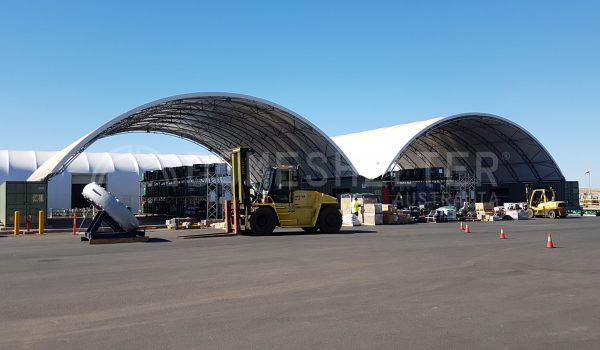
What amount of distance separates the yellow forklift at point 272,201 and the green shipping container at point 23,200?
13.6 metres

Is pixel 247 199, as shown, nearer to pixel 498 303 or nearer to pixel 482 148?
pixel 498 303

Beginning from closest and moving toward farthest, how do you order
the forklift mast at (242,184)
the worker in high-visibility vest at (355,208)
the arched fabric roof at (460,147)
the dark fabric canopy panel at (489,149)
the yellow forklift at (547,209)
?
the forklift mast at (242,184)
the worker in high-visibility vest at (355,208)
the yellow forklift at (547,209)
the arched fabric roof at (460,147)
the dark fabric canopy panel at (489,149)

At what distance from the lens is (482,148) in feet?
153

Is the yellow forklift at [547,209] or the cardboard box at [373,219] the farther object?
the yellow forklift at [547,209]

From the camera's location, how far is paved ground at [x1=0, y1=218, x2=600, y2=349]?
18.5ft

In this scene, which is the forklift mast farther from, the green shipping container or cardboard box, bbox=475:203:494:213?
cardboard box, bbox=475:203:494:213

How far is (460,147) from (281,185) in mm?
31439

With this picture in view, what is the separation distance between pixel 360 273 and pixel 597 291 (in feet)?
13.6

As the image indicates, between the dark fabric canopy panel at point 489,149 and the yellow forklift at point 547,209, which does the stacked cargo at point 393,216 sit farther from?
the yellow forklift at point 547,209

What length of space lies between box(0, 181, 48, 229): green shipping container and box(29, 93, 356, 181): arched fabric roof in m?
1.19

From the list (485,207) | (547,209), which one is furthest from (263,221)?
(547,209)

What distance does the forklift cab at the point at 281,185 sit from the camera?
20.9 meters

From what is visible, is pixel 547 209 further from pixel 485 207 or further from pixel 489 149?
pixel 489 149

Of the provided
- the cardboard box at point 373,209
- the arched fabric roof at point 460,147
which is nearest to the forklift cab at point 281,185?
the cardboard box at point 373,209
